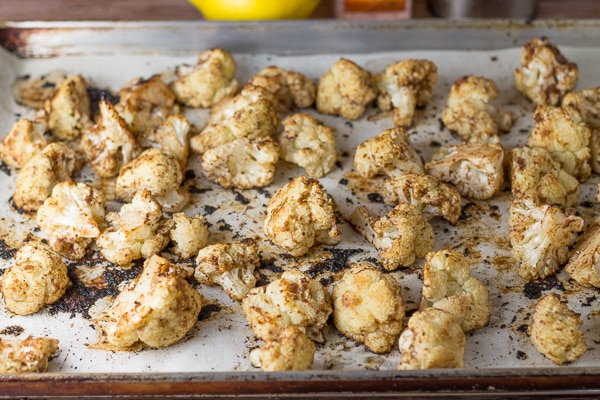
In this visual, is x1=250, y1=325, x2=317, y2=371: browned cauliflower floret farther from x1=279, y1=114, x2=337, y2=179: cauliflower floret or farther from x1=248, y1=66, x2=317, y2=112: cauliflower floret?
x1=248, y1=66, x2=317, y2=112: cauliflower floret

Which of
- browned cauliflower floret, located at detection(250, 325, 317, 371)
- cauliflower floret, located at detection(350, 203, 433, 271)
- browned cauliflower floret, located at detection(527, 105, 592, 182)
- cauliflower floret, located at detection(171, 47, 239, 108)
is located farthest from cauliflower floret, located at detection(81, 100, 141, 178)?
browned cauliflower floret, located at detection(527, 105, 592, 182)

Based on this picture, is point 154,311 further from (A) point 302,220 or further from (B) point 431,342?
(B) point 431,342

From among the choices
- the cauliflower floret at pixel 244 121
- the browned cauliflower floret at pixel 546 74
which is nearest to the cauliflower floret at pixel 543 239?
the browned cauliflower floret at pixel 546 74

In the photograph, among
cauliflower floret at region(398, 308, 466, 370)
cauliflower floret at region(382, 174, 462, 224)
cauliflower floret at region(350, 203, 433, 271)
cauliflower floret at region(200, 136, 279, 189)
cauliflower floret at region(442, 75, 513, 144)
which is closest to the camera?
cauliflower floret at region(398, 308, 466, 370)

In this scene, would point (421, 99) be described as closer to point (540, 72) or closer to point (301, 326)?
point (540, 72)

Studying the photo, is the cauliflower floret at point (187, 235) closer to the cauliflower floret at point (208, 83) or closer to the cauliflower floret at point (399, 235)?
the cauliflower floret at point (399, 235)

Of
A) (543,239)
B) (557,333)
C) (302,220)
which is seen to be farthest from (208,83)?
(557,333)
